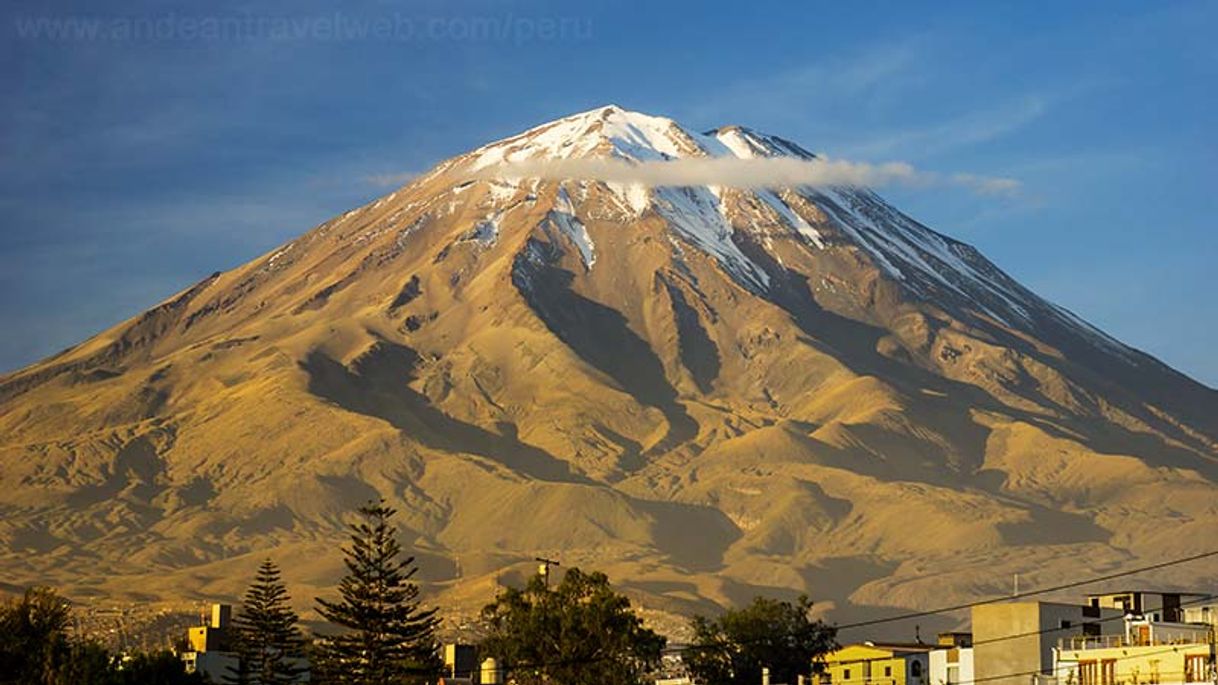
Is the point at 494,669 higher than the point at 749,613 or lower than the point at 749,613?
lower

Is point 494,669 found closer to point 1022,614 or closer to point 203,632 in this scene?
point 1022,614

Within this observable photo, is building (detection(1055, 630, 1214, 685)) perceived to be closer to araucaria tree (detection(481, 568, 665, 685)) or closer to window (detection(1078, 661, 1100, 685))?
window (detection(1078, 661, 1100, 685))

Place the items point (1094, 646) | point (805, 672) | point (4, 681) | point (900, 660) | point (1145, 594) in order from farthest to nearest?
1. point (805, 672)
2. point (900, 660)
3. point (1145, 594)
4. point (4, 681)
5. point (1094, 646)

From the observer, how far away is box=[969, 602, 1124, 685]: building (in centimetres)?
9856

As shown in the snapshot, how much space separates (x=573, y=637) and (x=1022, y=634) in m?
23.7

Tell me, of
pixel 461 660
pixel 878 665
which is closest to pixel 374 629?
pixel 461 660

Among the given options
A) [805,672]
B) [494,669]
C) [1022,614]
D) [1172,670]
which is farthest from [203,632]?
[494,669]

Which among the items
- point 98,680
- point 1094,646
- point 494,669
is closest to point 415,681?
point 98,680

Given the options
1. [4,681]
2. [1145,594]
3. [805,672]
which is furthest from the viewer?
[805,672]

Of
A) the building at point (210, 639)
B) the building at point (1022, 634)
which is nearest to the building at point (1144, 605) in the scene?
the building at point (1022, 634)

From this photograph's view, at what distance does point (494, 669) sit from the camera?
5666cm

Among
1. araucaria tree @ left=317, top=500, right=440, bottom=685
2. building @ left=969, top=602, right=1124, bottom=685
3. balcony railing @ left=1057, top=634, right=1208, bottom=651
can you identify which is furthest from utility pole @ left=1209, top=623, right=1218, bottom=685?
araucaria tree @ left=317, top=500, right=440, bottom=685

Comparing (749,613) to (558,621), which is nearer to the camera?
(558,621)

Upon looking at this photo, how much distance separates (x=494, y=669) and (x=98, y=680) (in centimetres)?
4251
